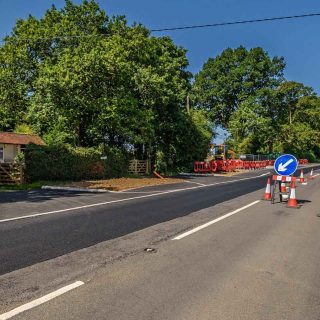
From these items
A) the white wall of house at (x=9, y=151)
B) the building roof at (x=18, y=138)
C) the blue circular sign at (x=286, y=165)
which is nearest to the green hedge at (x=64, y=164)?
the building roof at (x=18, y=138)

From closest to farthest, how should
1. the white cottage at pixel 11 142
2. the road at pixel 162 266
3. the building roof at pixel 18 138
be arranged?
the road at pixel 162 266 < the building roof at pixel 18 138 < the white cottage at pixel 11 142

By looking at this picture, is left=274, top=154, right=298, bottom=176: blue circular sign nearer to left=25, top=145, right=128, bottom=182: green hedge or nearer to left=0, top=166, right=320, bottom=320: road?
left=0, top=166, right=320, bottom=320: road

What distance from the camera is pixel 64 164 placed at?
24.4 m

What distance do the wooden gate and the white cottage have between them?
984cm

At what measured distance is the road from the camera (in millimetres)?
4239

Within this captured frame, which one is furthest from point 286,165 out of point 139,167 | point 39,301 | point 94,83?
point 139,167

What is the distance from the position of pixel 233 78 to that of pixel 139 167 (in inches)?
1502

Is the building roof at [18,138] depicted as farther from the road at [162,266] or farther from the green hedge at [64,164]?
the road at [162,266]

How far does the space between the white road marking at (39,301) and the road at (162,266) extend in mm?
100

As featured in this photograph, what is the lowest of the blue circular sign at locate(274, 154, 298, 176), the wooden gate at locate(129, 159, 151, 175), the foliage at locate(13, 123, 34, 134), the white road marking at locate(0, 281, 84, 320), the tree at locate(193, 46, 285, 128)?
the white road marking at locate(0, 281, 84, 320)

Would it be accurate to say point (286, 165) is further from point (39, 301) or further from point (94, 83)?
point (94, 83)

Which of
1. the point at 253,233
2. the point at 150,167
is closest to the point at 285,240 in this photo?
the point at 253,233

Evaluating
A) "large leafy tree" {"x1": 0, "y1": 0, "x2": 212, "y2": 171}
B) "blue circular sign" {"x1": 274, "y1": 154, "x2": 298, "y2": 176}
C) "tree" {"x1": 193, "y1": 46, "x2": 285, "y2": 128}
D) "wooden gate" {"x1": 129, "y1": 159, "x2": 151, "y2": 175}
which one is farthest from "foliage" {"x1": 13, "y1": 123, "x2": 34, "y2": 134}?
"tree" {"x1": 193, "y1": 46, "x2": 285, "y2": 128}

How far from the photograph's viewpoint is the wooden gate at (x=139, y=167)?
34.8 meters
